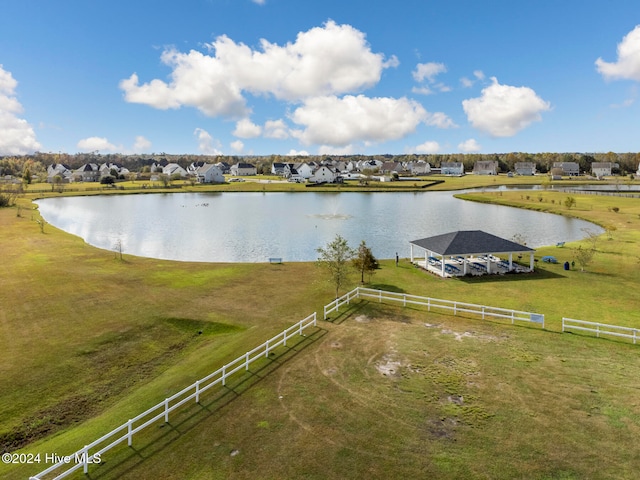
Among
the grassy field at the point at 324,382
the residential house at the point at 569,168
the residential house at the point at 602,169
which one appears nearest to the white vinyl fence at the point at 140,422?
the grassy field at the point at 324,382

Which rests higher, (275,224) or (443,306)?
(275,224)

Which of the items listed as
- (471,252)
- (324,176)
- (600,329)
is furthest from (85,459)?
(324,176)

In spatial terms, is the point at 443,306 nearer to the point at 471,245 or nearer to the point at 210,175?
the point at 471,245

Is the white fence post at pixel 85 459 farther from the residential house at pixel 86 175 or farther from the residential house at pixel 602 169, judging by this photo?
the residential house at pixel 602 169

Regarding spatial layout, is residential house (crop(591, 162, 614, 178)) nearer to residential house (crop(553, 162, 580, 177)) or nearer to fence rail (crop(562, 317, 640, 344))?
residential house (crop(553, 162, 580, 177))

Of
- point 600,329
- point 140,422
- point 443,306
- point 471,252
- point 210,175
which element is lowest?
point 140,422

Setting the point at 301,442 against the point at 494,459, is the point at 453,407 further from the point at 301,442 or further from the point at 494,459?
the point at 301,442

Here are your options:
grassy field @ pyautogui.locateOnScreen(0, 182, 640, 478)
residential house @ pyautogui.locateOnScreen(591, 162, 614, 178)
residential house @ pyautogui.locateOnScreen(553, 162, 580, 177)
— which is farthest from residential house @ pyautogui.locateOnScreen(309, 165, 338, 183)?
grassy field @ pyautogui.locateOnScreen(0, 182, 640, 478)
